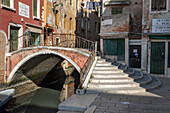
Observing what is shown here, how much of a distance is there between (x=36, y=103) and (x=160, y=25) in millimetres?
10030

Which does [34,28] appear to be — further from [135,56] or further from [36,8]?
[135,56]

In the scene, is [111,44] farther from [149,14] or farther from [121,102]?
[121,102]

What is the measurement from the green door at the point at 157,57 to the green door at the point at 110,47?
2.89m

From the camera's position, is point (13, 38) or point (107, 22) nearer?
point (13, 38)

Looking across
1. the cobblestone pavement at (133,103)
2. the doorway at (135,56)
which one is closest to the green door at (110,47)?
the doorway at (135,56)

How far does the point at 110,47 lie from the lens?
48.0ft

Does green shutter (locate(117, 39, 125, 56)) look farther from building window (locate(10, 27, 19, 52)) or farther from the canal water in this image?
building window (locate(10, 27, 19, 52))

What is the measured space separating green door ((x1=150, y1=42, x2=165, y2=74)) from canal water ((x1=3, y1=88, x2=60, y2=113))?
724 cm

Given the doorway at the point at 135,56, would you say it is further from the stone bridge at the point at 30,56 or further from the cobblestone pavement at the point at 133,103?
the cobblestone pavement at the point at 133,103

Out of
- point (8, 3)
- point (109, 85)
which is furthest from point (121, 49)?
point (8, 3)

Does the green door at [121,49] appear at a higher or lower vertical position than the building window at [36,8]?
lower

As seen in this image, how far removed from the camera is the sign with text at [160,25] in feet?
41.9

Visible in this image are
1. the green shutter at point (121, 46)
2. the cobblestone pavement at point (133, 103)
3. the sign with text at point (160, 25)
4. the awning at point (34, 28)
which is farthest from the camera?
the green shutter at point (121, 46)

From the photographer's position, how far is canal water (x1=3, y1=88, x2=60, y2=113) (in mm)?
9664
